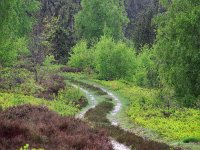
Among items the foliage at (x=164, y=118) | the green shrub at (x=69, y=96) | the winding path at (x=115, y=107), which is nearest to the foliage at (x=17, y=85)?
the green shrub at (x=69, y=96)

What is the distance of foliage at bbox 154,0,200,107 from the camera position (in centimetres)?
2231

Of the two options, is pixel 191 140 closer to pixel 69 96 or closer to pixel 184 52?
pixel 184 52

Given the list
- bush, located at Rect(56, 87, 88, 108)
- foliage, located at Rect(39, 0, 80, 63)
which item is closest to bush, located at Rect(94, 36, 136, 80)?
foliage, located at Rect(39, 0, 80, 63)

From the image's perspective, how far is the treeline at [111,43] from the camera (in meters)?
22.6

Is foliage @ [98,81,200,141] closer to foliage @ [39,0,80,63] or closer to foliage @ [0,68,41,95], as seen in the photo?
foliage @ [0,68,41,95]

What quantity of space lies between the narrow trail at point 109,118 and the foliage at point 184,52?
404 cm

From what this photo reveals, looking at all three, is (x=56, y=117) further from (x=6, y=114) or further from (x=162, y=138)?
(x=162, y=138)

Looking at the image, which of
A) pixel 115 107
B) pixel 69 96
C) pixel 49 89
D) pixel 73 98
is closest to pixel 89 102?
pixel 73 98

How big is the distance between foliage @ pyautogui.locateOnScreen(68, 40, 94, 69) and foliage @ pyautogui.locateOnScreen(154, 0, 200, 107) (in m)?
44.0

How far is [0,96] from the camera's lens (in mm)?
29141

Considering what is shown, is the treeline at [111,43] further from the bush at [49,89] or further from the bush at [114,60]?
the bush at [49,89]

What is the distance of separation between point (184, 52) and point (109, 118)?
8.56 m

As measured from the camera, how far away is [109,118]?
2836 centimetres

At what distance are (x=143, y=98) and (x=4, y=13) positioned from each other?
21521 millimetres
